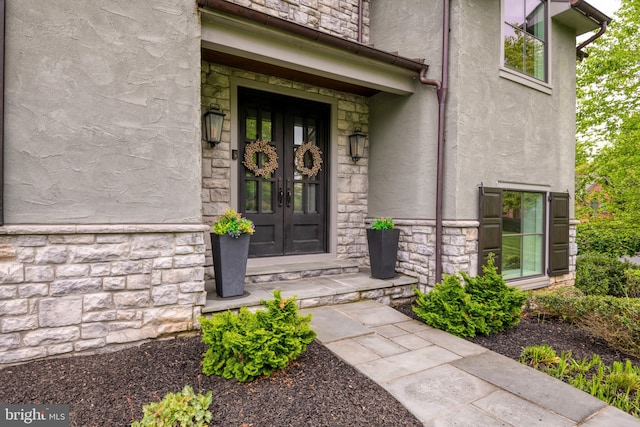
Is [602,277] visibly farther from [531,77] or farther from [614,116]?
[614,116]

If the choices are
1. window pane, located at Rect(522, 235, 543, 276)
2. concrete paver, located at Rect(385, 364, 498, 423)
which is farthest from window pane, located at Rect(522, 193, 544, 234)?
concrete paver, located at Rect(385, 364, 498, 423)

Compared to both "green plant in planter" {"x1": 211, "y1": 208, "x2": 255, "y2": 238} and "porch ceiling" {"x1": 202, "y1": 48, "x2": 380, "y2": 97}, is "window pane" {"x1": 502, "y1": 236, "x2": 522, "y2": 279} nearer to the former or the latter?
"porch ceiling" {"x1": 202, "y1": 48, "x2": 380, "y2": 97}

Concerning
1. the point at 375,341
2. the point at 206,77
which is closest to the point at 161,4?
the point at 206,77

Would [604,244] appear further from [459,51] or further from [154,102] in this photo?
[154,102]

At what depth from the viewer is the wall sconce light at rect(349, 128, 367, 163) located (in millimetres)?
5199

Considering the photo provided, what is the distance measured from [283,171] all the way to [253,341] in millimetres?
3030

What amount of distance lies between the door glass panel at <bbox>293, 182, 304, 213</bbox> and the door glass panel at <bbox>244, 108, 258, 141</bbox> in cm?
93

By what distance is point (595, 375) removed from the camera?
8.40 ft

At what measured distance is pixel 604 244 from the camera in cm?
886

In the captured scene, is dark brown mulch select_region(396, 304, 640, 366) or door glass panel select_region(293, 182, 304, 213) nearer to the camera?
dark brown mulch select_region(396, 304, 640, 366)

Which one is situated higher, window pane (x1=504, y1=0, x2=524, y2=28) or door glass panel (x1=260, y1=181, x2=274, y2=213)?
window pane (x1=504, y1=0, x2=524, y2=28)

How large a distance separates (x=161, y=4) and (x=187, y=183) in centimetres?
157

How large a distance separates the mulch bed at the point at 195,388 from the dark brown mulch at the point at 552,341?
17cm

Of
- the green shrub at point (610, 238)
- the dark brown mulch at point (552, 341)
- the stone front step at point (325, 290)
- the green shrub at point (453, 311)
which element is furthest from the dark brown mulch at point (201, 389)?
the green shrub at point (610, 238)
